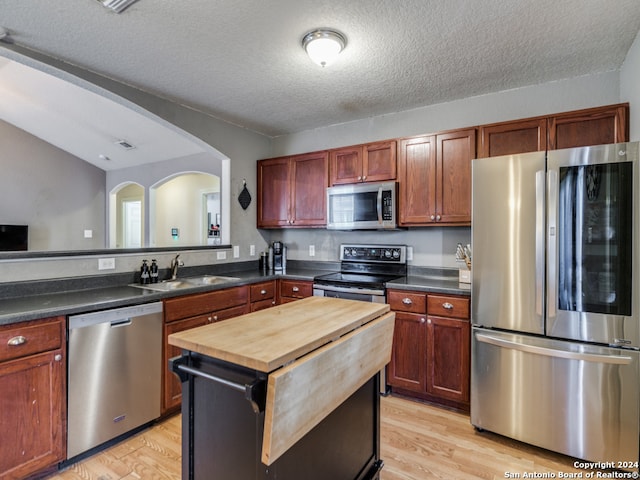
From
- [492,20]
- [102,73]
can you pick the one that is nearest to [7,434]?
[102,73]

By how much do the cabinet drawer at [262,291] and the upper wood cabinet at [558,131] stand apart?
2359mm

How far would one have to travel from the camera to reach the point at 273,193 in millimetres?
4035

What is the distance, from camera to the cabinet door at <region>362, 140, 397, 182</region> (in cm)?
322

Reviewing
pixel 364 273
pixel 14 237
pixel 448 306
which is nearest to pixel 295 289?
pixel 364 273

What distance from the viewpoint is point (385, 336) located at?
5.56 ft

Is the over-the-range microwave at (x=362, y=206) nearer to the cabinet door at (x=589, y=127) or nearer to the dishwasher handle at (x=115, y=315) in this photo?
the cabinet door at (x=589, y=127)

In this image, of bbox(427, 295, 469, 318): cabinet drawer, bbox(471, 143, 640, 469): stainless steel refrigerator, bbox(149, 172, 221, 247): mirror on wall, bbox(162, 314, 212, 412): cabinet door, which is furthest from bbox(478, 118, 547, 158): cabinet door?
bbox(149, 172, 221, 247): mirror on wall

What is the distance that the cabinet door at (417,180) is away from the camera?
3018 millimetres

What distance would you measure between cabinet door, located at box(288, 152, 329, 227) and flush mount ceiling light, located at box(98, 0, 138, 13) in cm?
217

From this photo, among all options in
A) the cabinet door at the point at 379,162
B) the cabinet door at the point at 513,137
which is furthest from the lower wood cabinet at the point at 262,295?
the cabinet door at the point at 513,137

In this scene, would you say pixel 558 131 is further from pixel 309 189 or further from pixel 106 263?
pixel 106 263

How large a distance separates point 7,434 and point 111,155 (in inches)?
192

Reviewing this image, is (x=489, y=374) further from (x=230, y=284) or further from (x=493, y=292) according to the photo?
(x=230, y=284)

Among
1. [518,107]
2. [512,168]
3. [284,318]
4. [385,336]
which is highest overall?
[518,107]
